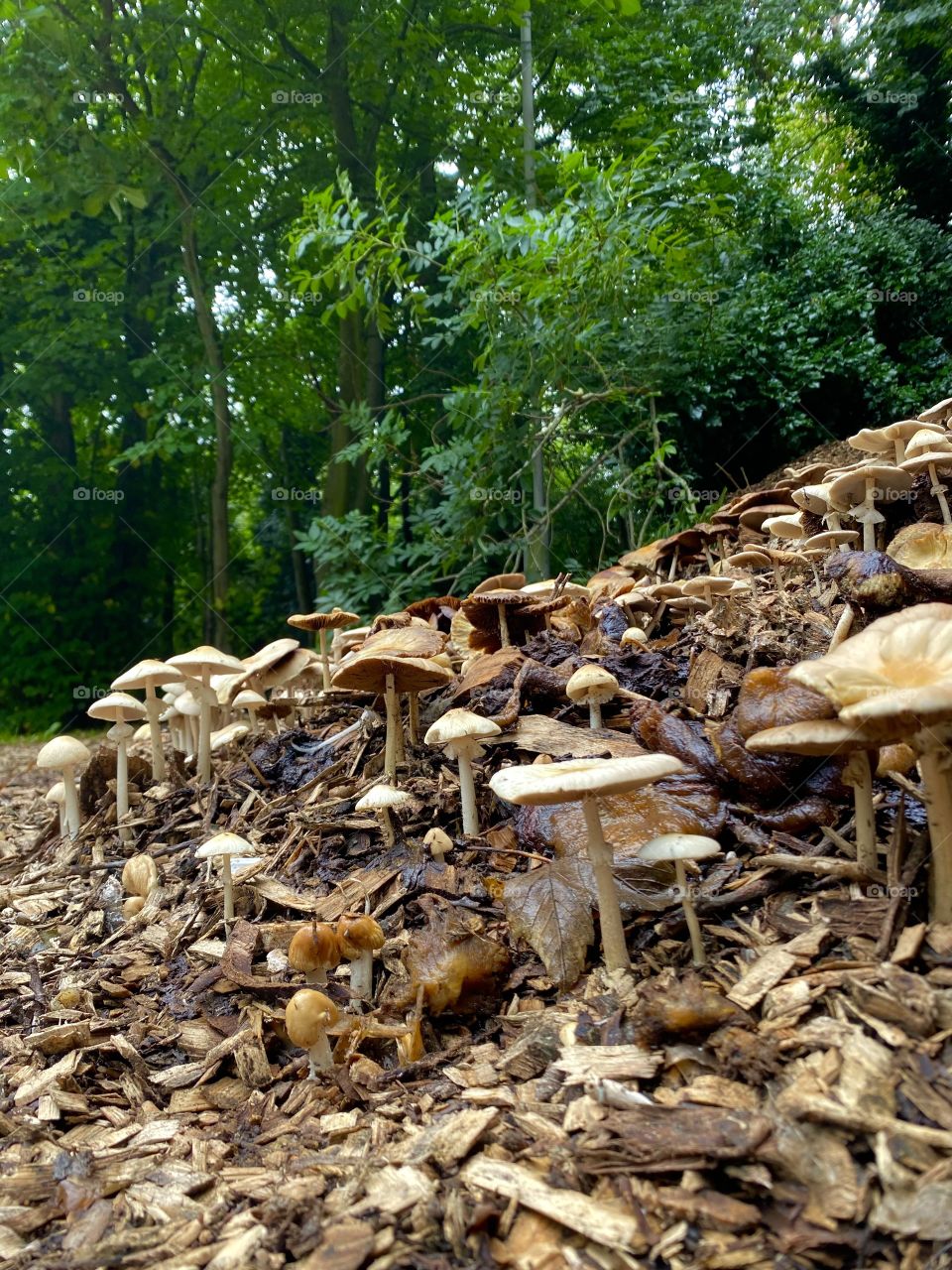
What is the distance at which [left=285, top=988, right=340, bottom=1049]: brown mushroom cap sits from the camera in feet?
7.23

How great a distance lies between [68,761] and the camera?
4105 millimetres

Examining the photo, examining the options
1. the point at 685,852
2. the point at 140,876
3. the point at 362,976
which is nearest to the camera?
the point at 685,852

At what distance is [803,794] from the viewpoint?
261 cm

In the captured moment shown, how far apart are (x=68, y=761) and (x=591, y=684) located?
9.03 ft

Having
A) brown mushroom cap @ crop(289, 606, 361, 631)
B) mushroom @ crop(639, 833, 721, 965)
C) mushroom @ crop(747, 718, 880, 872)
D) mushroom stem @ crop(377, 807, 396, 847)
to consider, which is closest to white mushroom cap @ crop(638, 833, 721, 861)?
mushroom @ crop(639, 833, 721, 965)

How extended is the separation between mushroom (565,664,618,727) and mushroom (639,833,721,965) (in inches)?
40.8

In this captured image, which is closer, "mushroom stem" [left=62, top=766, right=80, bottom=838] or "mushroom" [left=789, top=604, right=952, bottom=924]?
"mushroom" [left=789, top=604, right=952, bottom=924]

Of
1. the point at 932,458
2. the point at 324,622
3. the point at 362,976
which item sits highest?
the point at 932,458

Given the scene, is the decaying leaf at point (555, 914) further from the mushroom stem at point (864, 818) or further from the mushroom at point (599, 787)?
the mushroom stem at point (864, 818)

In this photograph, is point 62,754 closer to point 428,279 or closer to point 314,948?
point 314,948

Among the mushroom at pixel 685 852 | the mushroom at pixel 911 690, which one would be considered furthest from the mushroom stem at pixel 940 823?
Result: the mushroom at pixel 685 852

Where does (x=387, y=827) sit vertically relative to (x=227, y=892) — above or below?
above

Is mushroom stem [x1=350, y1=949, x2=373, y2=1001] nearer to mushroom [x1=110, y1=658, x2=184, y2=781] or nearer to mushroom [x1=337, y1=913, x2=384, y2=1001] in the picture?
mushroom [x1=337, y1=913, x2=384, y2=1001]

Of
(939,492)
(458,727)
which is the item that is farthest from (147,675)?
(939,492)
